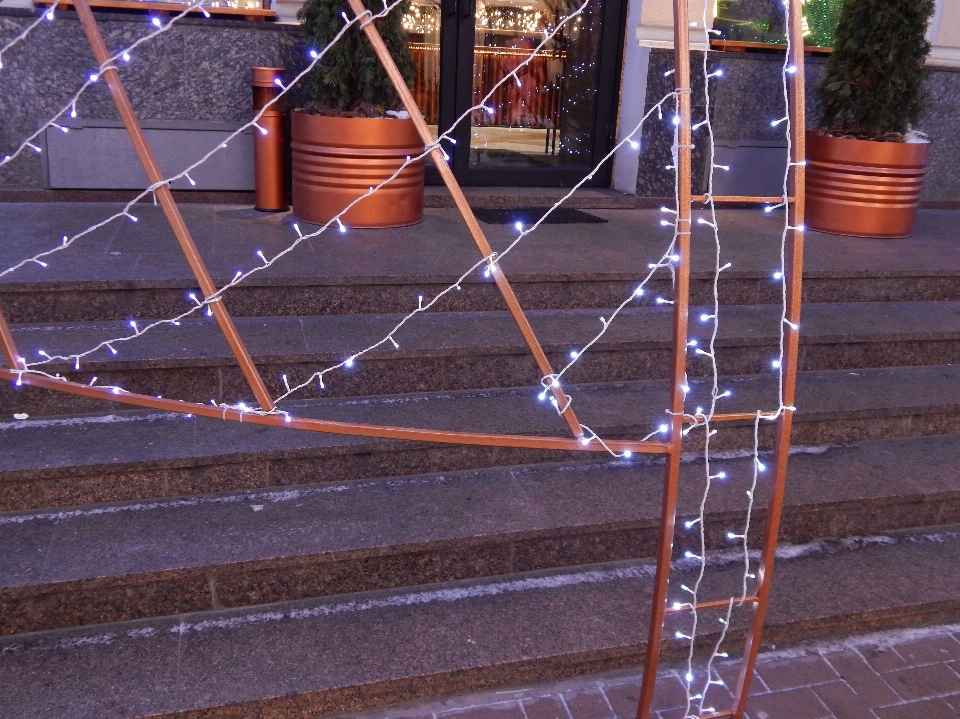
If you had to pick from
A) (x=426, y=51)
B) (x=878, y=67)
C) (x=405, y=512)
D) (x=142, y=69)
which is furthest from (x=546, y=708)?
(x=426, y=51)

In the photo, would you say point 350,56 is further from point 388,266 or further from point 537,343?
point 537,343

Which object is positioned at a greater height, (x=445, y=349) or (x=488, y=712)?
(x=445, y=349)

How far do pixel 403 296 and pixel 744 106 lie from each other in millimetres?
3183

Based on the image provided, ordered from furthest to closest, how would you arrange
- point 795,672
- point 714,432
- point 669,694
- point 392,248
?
point 392,248 → point 795,672 → point 669,694 → point 714,432

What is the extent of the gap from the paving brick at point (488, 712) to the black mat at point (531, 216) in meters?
2.93

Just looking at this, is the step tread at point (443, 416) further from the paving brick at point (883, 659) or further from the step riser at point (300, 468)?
the paving brick at point (883, 659)

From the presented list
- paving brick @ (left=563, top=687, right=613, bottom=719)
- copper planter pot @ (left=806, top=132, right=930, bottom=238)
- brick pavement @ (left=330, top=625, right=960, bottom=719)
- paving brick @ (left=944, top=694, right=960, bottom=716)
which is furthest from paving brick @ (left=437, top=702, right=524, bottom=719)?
copper planter pot @ (left=806, top=132, right=930, bottom=238)

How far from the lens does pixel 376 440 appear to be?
2.80 meters

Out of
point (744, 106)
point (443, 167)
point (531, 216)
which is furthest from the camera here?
point (744, 106)

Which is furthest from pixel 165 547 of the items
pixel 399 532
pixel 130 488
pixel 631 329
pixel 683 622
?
pixel 631 329

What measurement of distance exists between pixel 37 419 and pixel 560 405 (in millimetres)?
1931

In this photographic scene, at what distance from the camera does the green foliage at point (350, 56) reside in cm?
414

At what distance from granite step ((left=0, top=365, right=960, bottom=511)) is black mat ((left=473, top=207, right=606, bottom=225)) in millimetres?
1718

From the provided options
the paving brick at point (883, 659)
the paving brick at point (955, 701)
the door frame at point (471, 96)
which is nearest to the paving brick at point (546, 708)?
the paving brick at point (883, 659)
